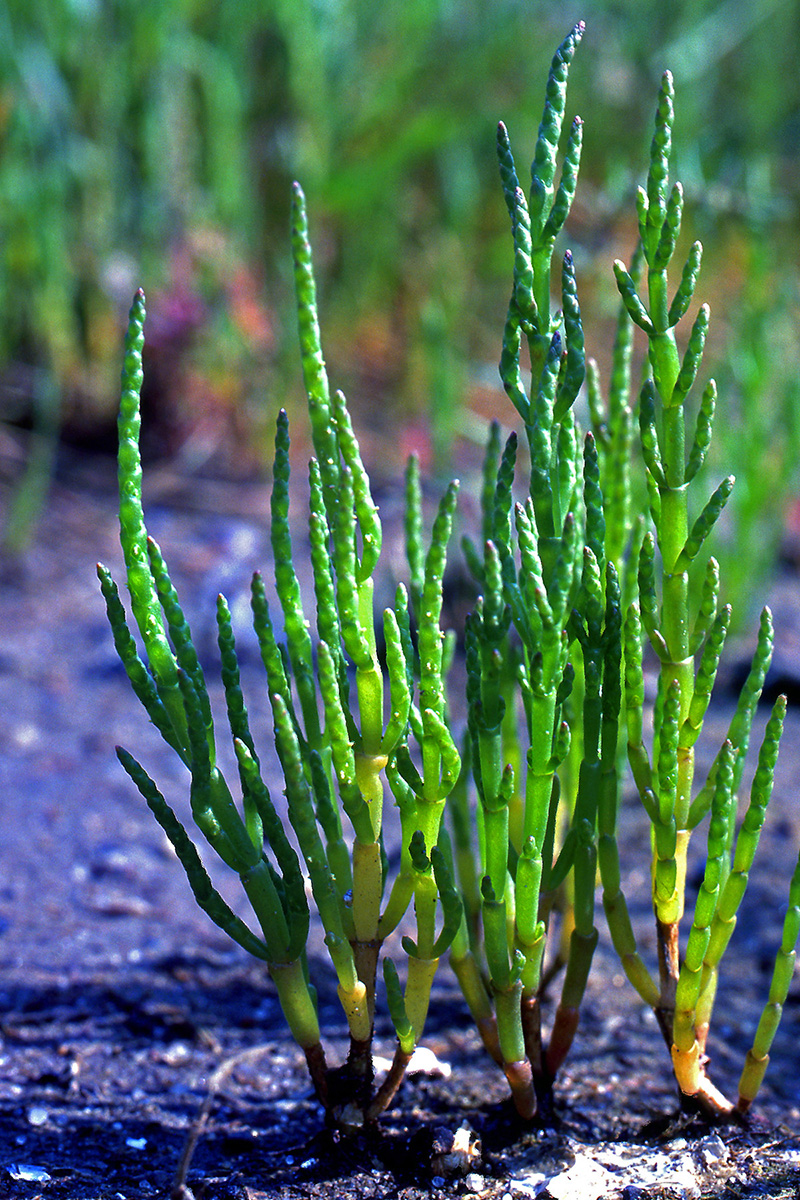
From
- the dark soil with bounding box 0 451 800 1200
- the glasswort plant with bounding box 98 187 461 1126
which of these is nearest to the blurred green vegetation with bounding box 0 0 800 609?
the dark soil with bounding box 0 451 800 1200

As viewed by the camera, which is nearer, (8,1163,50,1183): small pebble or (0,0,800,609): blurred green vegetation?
(8,1163,50,1183): small pebble

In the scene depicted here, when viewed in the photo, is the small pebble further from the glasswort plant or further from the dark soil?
the glasswort plant

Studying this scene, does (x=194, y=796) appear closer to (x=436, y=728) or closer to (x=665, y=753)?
(x=436, y=728)

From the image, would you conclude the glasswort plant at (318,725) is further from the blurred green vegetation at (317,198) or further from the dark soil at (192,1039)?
the blurred green vegetation at (317,198)

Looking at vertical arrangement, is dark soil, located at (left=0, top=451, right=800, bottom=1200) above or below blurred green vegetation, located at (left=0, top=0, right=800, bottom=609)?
below

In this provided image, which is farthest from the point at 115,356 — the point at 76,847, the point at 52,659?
the point at 76,847

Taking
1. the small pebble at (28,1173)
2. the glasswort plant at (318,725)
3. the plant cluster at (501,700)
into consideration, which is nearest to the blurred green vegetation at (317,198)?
the plant cluster at (501,700)

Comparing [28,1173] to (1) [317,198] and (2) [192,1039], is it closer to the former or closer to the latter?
(2) [192,1039]
